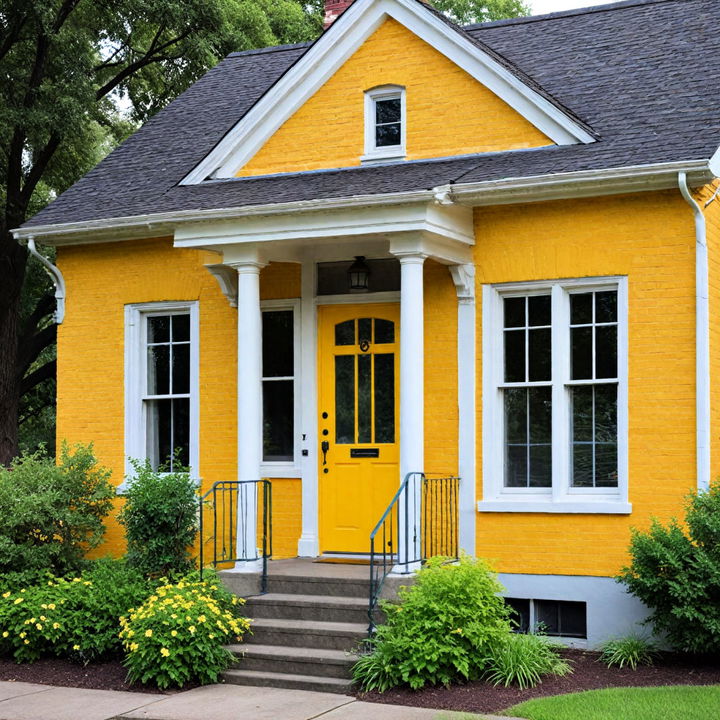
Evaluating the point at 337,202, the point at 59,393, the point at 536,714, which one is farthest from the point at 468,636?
the point at 59,393

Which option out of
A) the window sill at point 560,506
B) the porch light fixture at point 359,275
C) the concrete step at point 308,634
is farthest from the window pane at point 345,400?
the concrete step at point 308,634

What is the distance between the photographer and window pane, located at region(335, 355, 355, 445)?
11.9m

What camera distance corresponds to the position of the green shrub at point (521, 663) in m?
9.05

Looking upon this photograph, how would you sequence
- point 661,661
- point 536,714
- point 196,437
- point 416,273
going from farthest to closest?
point 196,437 → point 416,273 → point 661,661 → point 536,714

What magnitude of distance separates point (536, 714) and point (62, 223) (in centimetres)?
784

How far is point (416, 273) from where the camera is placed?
1047 cm

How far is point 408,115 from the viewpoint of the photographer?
11.8m

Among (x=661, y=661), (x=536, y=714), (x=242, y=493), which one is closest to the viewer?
(x=536, y=714)

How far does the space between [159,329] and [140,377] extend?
1.93ft

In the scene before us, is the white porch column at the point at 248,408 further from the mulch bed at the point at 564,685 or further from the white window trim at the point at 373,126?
the mulch bed at the point at 564,685

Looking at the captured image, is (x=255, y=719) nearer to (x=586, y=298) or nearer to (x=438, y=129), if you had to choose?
(x=586, y=298)

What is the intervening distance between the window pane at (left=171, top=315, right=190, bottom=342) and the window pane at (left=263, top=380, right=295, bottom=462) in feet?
3.89

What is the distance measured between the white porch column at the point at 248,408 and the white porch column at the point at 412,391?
Answer: 5.08 feet

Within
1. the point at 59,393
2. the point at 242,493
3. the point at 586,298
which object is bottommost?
the point at 242,493
